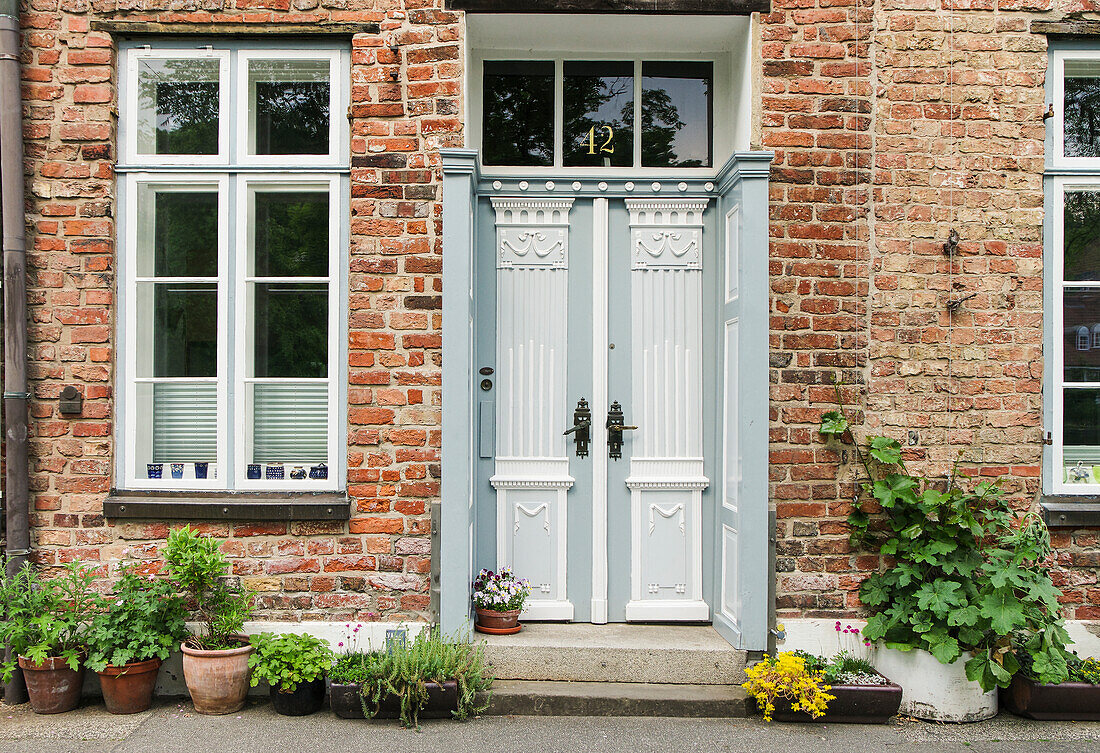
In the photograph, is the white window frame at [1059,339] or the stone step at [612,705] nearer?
the stone step at [612,705]

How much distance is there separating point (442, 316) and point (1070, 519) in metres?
3.68

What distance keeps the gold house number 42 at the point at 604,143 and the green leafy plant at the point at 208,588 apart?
10.3 ft

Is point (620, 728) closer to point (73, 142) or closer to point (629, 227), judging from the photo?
point (629, 227)

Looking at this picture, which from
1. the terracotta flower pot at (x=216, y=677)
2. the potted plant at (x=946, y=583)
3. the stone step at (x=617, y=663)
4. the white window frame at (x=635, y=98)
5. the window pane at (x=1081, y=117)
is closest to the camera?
the potted plant at (x=946, y=583)

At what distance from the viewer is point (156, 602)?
4.04 m

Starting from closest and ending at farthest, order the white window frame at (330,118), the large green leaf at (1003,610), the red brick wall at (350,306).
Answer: the large green leaf at (1003,610), the red brick wall at (350,306), the white window frame at (330,118)

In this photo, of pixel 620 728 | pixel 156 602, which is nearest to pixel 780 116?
pixel 620 728

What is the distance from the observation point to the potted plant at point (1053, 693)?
394cm

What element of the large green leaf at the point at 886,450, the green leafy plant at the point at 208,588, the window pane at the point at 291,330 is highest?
the window pane at the point at 291,330

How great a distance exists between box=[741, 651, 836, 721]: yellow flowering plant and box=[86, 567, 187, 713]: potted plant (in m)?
3.03

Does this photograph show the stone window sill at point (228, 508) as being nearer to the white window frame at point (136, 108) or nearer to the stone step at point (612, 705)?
the stone step at point (612, 705)

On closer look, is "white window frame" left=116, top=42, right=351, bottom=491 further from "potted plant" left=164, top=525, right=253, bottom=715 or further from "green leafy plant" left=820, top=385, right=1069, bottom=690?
"green leafy plant" left=820, top=385, right=1069, bottom=690

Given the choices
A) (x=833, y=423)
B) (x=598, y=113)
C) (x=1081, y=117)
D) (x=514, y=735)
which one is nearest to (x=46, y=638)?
(x=514, y=735)

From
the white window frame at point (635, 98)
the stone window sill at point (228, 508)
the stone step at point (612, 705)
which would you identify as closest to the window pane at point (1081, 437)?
the stone step at point (612, 705)
